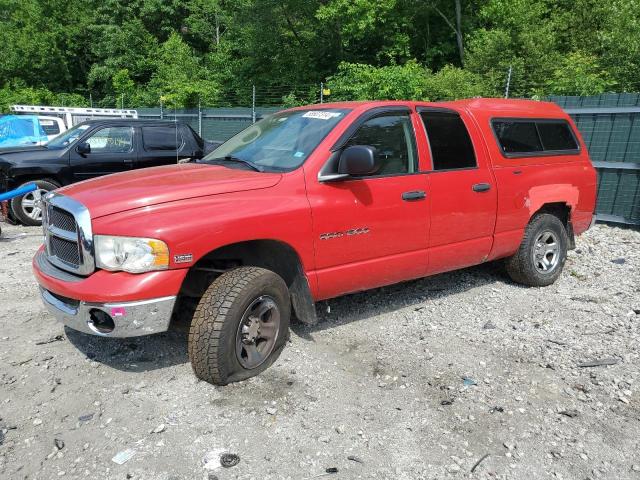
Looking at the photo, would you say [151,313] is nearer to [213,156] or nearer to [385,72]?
[213,156]

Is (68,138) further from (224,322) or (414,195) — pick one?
(224,322)

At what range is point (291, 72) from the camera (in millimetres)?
26188

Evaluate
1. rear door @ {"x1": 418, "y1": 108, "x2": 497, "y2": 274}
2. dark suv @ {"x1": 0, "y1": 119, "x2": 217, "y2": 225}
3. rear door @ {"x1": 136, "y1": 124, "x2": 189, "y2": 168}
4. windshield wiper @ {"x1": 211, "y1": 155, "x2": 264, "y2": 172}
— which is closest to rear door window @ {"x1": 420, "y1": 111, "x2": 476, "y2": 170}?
rear door @ {"x1": 418, "y1": 108, "x2": 497, "y2": 274}

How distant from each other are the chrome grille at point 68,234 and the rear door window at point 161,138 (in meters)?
5.75

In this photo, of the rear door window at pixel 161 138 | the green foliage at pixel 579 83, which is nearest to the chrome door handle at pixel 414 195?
the rear door window at pixel 161 138

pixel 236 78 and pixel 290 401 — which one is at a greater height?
pixel 236 78

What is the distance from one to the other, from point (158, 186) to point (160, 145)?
20.8 feet

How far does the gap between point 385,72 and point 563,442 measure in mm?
13428

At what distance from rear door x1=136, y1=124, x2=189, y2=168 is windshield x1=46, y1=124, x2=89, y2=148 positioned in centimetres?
101

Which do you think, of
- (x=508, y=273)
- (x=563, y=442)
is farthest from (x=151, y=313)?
(x=508, y=273)

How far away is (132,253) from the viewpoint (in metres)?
3.23

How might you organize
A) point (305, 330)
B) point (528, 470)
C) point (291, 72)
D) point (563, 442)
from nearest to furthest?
point (528, 470), point (563, 442), point (305, 330), point (291, 72)

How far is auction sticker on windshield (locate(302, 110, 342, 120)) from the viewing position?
4.33m

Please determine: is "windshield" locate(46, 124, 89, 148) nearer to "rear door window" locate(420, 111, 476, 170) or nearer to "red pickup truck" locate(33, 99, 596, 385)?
"red pickup truck" locate(33, 99, 596, 385)
